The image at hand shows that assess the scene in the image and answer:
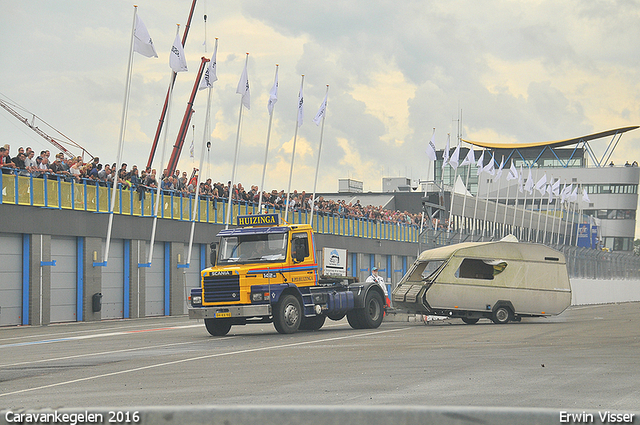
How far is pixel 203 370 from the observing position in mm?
13258

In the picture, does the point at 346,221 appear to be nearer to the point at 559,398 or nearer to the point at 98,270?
the point at 98,270

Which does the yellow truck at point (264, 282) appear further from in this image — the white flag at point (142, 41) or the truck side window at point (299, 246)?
the white flag at point (142, 41)

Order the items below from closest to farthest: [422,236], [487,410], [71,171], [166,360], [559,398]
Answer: [487,410], [559,398], [166,360], [71,171], [422,236]

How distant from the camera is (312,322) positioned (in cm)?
2391

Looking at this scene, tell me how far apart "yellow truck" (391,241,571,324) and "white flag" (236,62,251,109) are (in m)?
16.1

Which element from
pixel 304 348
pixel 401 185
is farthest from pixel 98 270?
pixel 401 185

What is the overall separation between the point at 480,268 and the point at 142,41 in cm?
1608

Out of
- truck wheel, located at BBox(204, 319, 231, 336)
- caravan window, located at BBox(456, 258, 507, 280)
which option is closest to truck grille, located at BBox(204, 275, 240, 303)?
truck wheel, located at BBox(204, 319, 231, 336)

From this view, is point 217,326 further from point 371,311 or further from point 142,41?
point 142,41

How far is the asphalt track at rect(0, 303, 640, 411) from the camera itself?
9703mm

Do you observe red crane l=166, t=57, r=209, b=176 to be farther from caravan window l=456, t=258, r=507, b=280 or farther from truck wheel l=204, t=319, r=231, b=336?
truck wheel l=204, t=319, r=231, b=336

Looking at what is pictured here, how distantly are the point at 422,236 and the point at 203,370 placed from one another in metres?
33.5

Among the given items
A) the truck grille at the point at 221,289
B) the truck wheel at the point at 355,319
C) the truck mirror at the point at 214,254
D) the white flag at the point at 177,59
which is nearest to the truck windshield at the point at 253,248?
the truck mirror at the point at 214,254

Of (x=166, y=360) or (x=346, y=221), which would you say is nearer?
(x=166, y=360)
